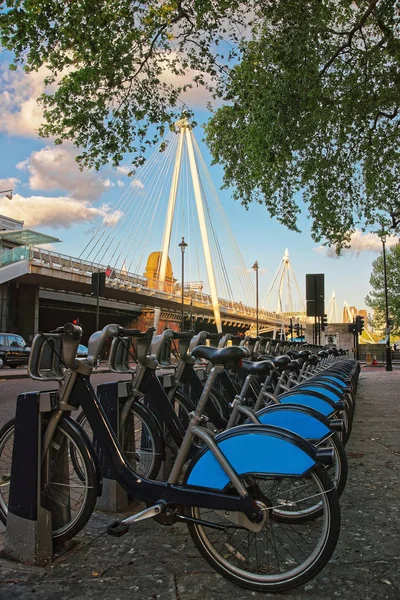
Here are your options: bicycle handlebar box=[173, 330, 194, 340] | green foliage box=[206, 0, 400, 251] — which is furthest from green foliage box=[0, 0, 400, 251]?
bicycle handlebar box=[173, 330, 194, 340]

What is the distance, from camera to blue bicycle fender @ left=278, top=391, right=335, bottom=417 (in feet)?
12.5

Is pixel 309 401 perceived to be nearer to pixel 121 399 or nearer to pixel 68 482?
pixel 121 399

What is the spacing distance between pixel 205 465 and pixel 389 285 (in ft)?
189

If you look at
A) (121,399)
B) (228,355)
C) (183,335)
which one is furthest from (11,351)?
(228,355)

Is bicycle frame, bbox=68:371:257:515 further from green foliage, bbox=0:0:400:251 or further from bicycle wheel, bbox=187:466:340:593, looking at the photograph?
green foliage, bbox=0:0:400:251

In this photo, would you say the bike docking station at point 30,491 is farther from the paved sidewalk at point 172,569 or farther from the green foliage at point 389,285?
the green foliage at point 389,285

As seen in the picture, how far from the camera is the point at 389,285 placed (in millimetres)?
56406

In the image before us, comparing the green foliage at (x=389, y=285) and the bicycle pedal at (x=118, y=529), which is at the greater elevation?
the green foliage at (x=389, y=285)

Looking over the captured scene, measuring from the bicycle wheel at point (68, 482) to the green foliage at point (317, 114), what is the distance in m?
8.50

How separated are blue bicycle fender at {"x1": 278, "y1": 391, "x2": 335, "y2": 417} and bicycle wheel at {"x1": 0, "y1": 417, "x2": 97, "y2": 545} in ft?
5.16

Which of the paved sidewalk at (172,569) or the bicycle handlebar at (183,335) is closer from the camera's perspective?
the paved sidewalk at (172,569)

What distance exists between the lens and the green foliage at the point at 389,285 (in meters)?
55.8

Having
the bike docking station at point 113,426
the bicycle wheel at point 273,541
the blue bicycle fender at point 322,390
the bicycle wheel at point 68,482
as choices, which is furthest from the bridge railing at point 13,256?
the bicycle wheel at point 273,541

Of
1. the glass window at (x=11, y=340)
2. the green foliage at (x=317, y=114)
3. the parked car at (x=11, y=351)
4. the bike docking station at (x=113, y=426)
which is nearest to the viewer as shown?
the bike docking station at (x=113, y=426)
